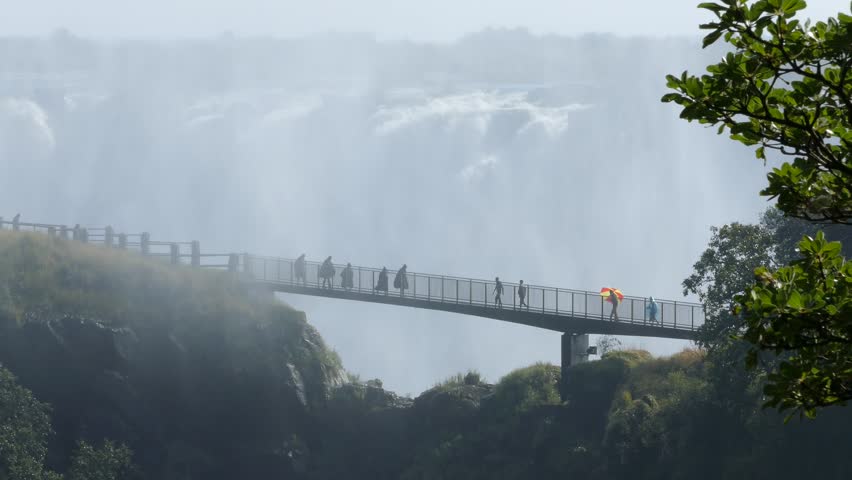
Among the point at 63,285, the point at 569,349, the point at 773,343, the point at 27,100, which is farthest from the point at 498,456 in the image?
the point at 27,100

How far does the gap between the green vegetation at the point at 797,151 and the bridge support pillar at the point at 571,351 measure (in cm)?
3347

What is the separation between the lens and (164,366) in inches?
1869

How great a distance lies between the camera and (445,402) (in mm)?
46906

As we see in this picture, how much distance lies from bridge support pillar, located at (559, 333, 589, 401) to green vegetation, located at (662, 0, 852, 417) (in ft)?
110

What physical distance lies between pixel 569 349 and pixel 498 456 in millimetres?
4057

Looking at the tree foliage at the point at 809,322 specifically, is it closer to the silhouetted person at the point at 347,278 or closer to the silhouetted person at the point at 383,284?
the silhouetted person at the point at 383,284

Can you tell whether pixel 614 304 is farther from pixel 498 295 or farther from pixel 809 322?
pixel 809 322

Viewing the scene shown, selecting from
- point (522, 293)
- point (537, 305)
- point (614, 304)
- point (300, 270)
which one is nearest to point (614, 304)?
point (614, 304)

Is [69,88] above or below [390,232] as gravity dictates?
above

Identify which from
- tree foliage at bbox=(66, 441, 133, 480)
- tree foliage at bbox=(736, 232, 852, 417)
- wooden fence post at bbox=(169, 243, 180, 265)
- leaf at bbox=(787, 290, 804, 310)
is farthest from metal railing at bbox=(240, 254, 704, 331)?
leaf at bbox=(787, 290, 804, 310)

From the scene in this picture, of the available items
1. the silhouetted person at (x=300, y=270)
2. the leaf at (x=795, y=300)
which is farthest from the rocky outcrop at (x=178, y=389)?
the leaf at (x=795, y=300)

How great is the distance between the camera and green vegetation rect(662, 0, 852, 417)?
1003 centimetres

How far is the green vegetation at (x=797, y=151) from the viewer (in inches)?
395

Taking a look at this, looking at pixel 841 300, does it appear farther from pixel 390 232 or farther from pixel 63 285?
pixel 390 232
